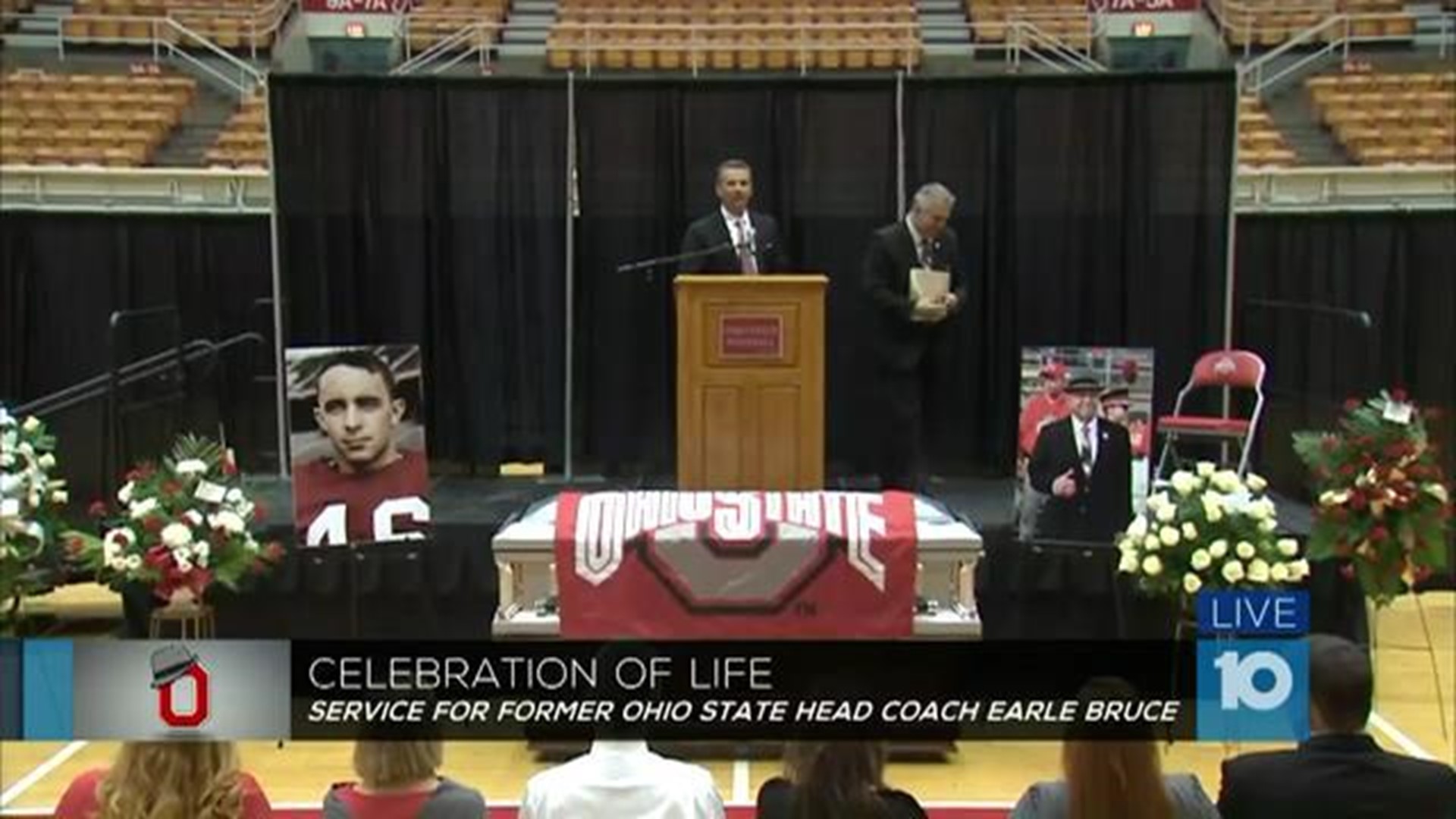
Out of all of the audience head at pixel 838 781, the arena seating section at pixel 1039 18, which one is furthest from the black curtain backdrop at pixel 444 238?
the audience head at pixel 838 781

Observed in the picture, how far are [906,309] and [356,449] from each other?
2526mm

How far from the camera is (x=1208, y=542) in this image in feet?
18.9

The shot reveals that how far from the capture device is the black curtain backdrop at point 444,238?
8789 millimetres

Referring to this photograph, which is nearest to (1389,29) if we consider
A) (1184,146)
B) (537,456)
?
(1184,146)

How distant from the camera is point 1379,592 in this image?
5.95 metres

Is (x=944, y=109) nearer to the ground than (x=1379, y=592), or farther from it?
farther from it

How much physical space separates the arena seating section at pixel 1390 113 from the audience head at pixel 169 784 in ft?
31.3

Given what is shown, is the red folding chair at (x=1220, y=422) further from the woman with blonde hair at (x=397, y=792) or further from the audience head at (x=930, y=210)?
the woman with blonde hair at (x=397, y=792)

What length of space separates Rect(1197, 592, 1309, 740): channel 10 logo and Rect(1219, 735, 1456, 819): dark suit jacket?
107 inches

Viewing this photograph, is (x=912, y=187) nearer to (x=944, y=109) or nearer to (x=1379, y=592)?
(x=944, y=109)

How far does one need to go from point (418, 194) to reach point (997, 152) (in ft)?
10.6

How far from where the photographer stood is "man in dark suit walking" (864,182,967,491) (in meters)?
7.16

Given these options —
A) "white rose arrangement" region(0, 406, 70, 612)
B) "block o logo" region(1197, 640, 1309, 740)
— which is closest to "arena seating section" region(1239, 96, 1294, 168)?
"block o logo" region(1197, 640, 1309, 740)

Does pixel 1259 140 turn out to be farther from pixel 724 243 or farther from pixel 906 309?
pixel 724 243
